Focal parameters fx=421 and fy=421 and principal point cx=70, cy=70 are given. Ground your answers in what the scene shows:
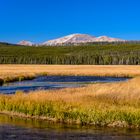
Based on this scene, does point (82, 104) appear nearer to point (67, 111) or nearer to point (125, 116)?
point (67, 111)

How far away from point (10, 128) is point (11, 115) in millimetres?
4779

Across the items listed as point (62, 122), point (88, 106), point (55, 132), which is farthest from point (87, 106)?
point (55, 132)

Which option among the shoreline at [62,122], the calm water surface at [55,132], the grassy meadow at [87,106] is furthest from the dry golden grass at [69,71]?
the calm water surface at [55,132]

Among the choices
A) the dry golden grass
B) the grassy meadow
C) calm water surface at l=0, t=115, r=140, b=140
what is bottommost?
calm water surface at l=0, t=115, r=140, b=140

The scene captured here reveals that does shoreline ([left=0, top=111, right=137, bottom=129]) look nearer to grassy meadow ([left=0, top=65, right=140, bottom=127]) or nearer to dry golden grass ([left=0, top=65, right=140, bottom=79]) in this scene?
grassy meadow ([left=0, top=65, right=140, bottom=127])

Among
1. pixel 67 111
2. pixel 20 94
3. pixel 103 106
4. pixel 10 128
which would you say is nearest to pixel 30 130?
pixel 10 128

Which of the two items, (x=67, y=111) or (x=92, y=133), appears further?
(x=67, y=111)

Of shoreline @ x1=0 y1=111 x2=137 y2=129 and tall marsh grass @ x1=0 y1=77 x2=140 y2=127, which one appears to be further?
tall marsh grass @ x1=0 y1=77 x2=140 y2=127

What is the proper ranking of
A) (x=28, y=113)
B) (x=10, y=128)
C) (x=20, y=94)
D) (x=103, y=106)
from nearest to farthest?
(x=10, y=128) < (x=103, y=106) < (x=28, y=113) < (x=20, y=94)

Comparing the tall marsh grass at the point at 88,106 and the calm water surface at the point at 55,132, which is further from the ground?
the tall marsh grass at the point at 88,106

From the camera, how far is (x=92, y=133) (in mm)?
23094

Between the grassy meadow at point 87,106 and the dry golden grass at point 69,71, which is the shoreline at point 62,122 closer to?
the grassy meadow at point 87,106

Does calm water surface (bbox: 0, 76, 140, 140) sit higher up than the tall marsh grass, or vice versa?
the tall marsh grass

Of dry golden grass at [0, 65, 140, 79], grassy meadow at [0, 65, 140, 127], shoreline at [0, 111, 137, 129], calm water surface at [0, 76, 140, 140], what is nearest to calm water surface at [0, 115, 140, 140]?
calm water surface at [0, 76, 140, 140]
